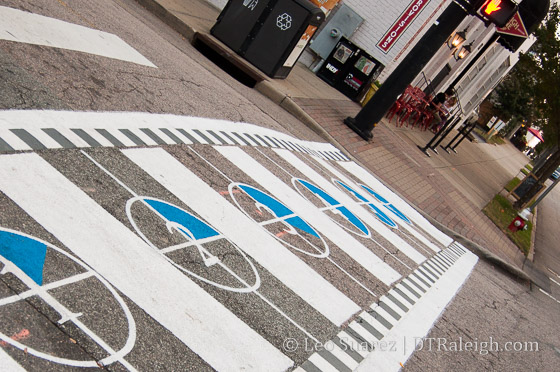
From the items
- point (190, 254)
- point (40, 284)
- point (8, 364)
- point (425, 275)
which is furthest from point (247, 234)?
point (425, 275)

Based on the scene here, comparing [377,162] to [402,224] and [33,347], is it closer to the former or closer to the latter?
[402,224]

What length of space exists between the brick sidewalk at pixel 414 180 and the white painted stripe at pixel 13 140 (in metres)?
8.38

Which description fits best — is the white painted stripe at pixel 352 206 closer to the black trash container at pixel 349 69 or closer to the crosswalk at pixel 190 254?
the crosswalk at pixel 190 254

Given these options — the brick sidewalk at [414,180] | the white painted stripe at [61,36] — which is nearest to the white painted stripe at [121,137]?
the white painted stripe at [61,36]

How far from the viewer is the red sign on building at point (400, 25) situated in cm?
1738

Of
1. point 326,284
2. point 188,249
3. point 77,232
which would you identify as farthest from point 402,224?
point 77,232

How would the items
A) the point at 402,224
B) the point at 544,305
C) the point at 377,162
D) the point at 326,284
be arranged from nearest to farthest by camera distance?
the point at 326,284
the point at 402,224
the point at 544,305
the point at 377,162

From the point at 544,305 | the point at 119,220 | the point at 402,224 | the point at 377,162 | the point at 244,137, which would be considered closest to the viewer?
the point at 119,220

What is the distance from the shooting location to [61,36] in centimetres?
747

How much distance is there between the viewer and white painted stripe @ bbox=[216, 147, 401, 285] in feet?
21.8

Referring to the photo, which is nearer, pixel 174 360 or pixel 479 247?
pixel 174 360

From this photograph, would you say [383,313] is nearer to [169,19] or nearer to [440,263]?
[440,263]

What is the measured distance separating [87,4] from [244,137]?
424 cm

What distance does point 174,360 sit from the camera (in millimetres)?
3383
